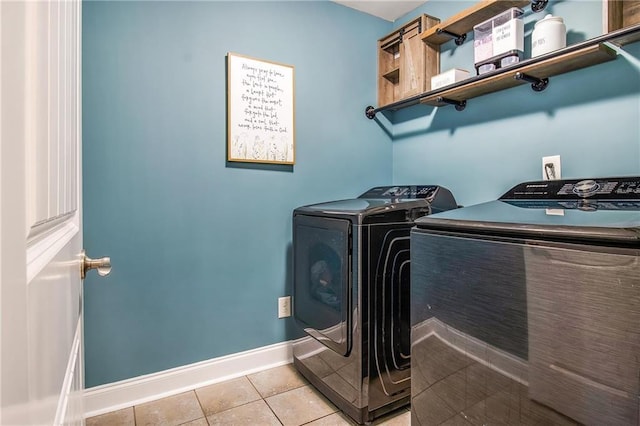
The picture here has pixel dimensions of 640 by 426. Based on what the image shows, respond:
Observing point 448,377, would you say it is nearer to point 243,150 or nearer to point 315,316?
point 315,316

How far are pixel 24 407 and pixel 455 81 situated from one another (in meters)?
2.20

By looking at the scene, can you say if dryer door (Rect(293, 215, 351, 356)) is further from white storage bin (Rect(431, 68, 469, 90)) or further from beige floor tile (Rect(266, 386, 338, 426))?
white storage bin (Rect(431, 68, 469, 90))

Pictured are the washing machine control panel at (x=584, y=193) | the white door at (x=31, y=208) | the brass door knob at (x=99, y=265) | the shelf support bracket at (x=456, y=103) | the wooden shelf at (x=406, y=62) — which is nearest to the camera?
the white door at (x=31, y=208)

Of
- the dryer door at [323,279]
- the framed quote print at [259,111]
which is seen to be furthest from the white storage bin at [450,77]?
the dryer door at [323,279]

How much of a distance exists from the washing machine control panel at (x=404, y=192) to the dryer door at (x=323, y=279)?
0.55 m

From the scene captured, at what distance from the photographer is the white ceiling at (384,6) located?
2392 millimetres

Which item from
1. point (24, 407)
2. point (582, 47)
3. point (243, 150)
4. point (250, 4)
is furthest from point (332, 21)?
point (24, 407)

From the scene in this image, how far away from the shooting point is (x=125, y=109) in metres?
1.75

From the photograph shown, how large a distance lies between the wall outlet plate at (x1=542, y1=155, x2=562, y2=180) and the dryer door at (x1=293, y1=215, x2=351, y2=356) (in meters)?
1.06

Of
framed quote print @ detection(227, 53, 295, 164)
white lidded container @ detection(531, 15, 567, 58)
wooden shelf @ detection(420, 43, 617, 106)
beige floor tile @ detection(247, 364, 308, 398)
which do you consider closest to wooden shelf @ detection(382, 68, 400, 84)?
wooden shelf @ detection(420, 43, 617, 106)

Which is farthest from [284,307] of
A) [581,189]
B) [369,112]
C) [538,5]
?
[538,5]

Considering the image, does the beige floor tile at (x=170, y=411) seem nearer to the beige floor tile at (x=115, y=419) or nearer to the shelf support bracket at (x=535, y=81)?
the beige floor tile at (x=115, y=419)

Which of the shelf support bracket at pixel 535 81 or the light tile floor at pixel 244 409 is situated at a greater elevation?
the shelf support bracket at pixel 535 81

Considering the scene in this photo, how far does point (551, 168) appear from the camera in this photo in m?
1.73
